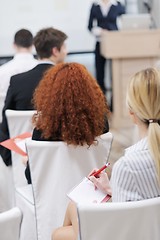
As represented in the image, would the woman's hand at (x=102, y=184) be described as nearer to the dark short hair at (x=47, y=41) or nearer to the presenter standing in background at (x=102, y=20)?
the dark short hair at (x=47, y=41)

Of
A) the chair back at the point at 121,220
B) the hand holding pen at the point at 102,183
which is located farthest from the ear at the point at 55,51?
the chair back at the point at 121,220

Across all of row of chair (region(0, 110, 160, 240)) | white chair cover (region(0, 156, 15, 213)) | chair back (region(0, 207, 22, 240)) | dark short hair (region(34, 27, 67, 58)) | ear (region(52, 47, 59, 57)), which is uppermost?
dark short hair (region(34, 27, 67, 58))

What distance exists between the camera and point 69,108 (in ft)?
7.14

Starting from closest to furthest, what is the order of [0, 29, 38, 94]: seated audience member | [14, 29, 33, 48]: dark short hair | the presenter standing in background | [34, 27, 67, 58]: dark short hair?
[34, 27, 67, 58]: dark short hair
[0, 29, 38, 94]: seated audience member
[14, 29, 33, 48]: dark short hair
the presenter standing in background

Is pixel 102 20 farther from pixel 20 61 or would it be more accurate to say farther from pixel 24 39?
pixel 20 61

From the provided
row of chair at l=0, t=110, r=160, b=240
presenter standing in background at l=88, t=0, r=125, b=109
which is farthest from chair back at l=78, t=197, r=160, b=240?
presenter standing in background at l=88, t=0, r=125, b=109

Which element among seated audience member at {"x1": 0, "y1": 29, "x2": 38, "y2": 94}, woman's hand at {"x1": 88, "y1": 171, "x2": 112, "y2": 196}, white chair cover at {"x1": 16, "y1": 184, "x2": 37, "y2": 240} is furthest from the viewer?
seated audience member at {"x1": 0, "y1": 29, "x2": 38, "y2": 94}

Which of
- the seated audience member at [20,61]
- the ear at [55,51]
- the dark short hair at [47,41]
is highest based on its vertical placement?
the dark short hair at [47,41]

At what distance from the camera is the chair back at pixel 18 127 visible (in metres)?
2.79

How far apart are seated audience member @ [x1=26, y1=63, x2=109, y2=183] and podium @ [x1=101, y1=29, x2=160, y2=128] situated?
2.98 meters

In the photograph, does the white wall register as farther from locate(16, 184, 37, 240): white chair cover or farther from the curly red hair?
the curly red hair

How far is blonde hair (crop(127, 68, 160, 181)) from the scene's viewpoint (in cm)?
168

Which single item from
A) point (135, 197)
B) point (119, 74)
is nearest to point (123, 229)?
point (135, 197)

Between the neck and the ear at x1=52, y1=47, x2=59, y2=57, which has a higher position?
the ear at x1=52, y1=47, x2=59, y2=57
